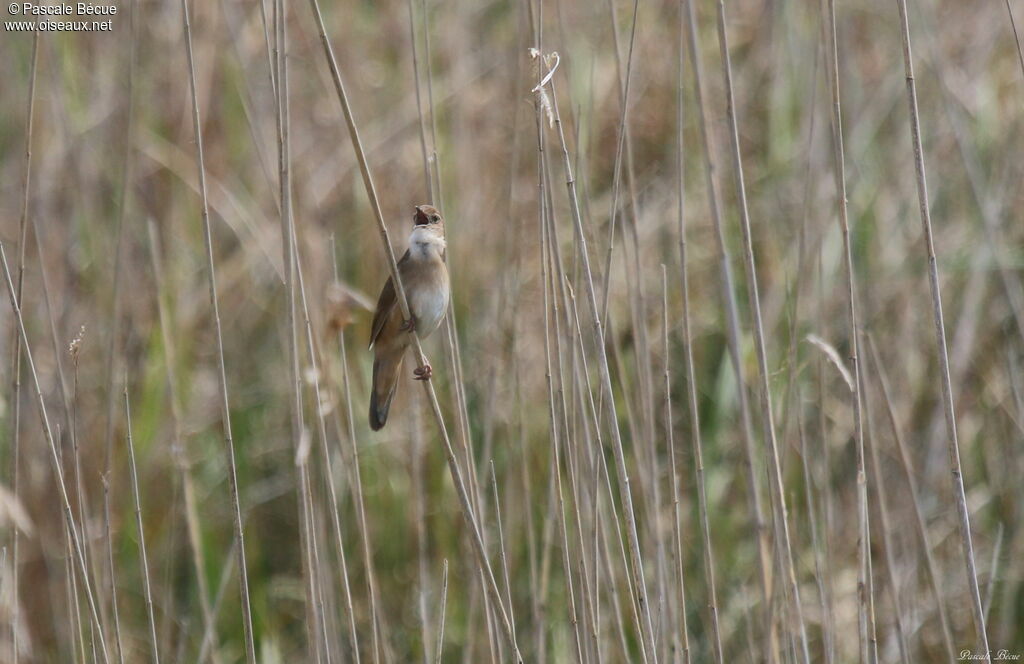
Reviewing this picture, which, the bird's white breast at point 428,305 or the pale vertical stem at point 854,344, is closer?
the pale vertical stem at point 854,344

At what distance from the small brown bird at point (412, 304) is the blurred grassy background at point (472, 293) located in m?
0.26

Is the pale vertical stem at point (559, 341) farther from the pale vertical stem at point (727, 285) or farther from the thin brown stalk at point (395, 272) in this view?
the pale vertical stem at point (727, 285)

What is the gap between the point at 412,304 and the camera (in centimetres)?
314

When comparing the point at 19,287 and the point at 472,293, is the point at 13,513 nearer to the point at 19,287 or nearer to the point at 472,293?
the point at 19,287

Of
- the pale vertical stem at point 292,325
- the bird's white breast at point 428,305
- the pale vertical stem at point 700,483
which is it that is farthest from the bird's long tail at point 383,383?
the pale vertical stem at point 700,483

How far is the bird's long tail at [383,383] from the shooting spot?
3.23 m

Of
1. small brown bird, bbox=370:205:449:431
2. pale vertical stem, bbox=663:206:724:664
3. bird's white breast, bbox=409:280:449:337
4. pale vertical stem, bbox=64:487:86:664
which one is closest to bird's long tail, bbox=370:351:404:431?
small brown bird, bbox=370:205:449:431

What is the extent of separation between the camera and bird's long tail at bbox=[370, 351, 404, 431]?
323cm

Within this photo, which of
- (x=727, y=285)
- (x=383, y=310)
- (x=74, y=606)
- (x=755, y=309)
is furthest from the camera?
(x=383, y=310)

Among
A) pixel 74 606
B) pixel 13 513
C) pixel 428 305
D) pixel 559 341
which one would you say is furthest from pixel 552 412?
pixel 13 513

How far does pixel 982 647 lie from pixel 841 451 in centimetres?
231

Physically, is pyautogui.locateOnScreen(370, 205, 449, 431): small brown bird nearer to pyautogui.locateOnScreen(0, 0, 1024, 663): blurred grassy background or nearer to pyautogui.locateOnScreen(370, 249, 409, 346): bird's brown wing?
pyautogui.locateOnScreen(370, 249, 409, 346): bird's brown wing

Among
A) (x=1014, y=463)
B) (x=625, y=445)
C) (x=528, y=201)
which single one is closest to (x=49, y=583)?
(x=625, y=445)

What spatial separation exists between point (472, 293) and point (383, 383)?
5.18ft
